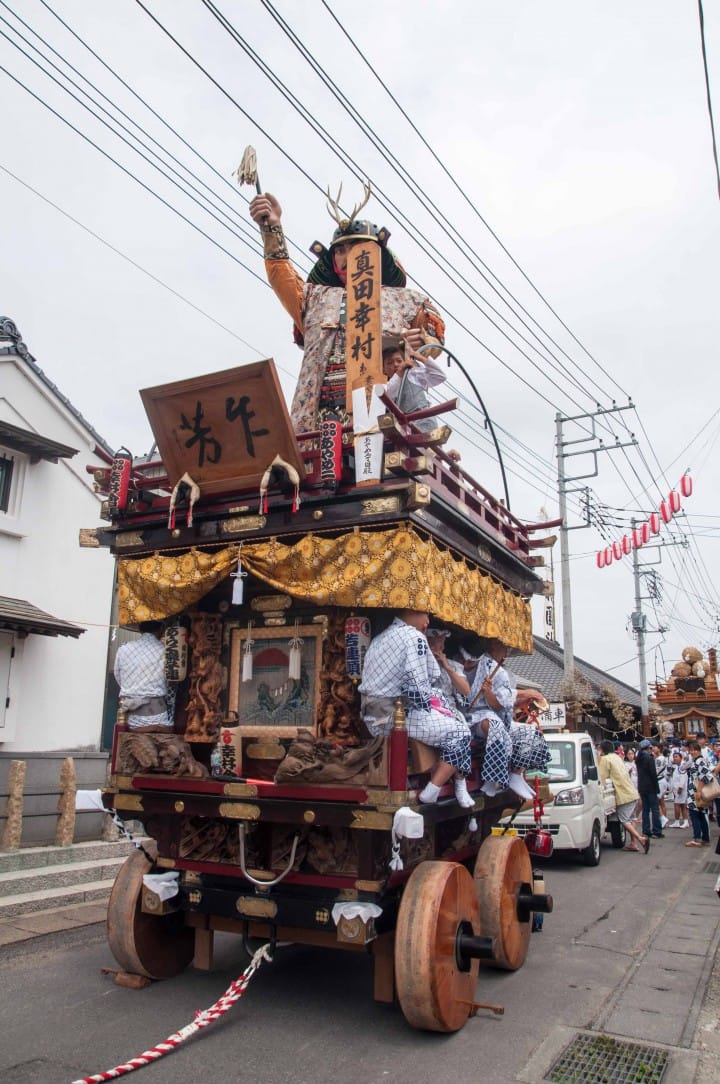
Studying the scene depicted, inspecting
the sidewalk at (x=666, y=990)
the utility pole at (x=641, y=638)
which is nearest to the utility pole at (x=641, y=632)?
the utility pole at (x=641, y=638)

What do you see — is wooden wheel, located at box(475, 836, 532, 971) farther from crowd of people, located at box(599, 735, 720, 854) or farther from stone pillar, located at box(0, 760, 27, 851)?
crowd of people, located at box(599, 735, 720, 854)

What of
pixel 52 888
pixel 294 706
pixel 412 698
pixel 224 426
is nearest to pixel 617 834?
pixel 52 888

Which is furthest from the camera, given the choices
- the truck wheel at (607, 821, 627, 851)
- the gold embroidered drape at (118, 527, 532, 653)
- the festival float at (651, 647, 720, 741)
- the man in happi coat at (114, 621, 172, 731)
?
the festival float at (651, 647, 720, 741)

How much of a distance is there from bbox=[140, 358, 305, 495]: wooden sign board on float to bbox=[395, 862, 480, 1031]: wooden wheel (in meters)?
2.83

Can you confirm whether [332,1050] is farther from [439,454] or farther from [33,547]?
[33,547]

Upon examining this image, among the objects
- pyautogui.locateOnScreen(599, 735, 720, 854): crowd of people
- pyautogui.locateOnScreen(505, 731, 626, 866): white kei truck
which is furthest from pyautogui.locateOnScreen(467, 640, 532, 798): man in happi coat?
pyautogui.locateOnScreen(599, 735, 720, 854): crowd of people

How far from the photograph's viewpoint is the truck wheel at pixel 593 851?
11.7 metres

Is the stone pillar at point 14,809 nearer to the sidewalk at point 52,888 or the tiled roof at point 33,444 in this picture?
the sidewalk at point 52,888

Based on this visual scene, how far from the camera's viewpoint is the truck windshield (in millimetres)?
11625

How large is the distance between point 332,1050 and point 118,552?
12.7 feet

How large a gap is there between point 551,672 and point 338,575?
90.0 ft

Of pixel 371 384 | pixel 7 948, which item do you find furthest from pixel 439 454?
pixel 7 948

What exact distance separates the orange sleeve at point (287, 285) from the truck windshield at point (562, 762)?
302 inches

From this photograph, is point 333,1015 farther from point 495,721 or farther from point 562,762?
point 562,762
